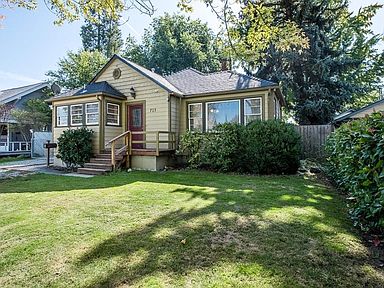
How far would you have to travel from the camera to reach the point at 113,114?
1194 centimetres

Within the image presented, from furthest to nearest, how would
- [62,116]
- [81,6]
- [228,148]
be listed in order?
1. [62,116]
2. [228,148]
3. [81,6]

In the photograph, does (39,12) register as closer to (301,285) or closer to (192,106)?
(192,106)

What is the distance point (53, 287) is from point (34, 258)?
2.29 feet

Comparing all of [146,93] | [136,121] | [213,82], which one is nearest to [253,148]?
[213,82]

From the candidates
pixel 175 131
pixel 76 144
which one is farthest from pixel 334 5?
pixel 76 144

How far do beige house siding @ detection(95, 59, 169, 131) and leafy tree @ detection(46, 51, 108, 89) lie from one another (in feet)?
42.1

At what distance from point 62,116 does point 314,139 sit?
39.4 feet

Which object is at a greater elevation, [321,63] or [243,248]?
[321,63]

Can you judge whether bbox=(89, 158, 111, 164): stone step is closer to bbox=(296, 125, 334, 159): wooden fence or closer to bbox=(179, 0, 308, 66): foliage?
bbox=(179, 0, 308, 66): foliage

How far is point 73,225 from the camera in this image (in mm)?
3744

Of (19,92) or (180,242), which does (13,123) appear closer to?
(19,92)

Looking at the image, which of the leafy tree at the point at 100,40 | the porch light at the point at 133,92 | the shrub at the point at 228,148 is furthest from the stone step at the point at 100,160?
the leafy tree at the point at 100,40

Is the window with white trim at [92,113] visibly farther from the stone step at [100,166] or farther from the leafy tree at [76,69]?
the leafy tree at [76,69]

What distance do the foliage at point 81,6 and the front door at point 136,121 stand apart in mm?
5896
